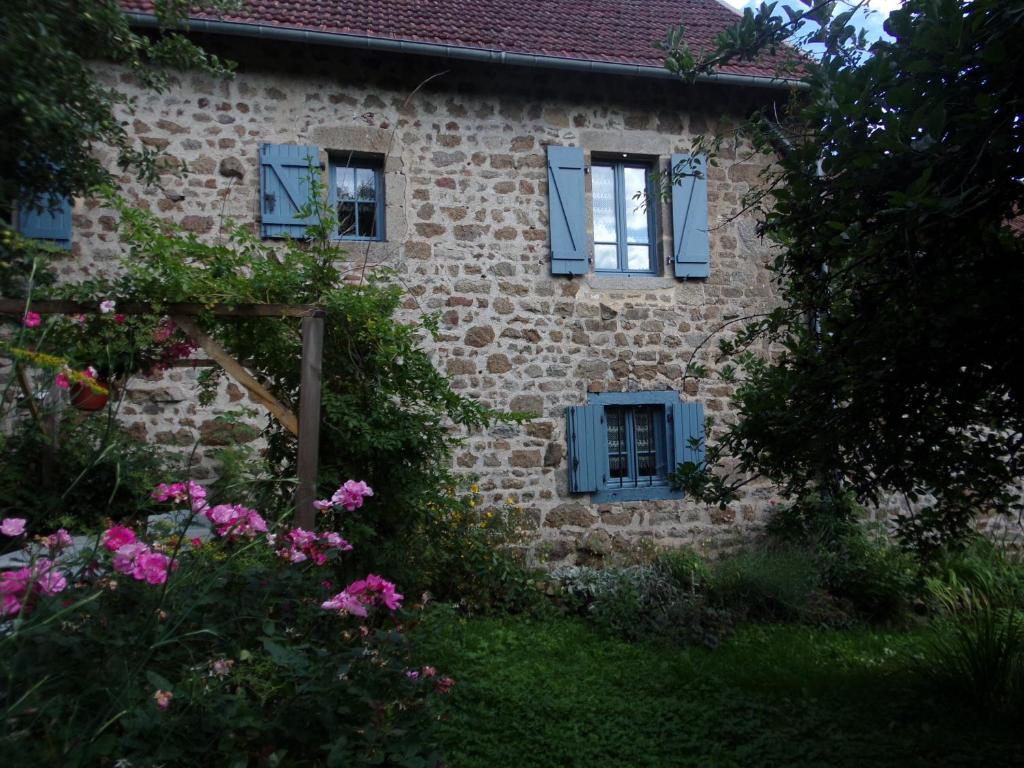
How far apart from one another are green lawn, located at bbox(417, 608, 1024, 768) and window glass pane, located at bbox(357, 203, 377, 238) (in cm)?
335

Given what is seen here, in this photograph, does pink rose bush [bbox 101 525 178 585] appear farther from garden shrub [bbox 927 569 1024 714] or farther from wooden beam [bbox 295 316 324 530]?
garden shrub [bbox 927 569 1024 714]

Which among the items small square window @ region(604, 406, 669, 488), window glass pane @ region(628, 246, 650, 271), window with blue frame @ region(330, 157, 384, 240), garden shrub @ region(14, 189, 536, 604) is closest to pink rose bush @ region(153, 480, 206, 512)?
garden shrub @ region(14, 189, 536, 604)

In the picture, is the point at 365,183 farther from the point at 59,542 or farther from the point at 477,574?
the point at 59,542

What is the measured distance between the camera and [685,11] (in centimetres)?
834

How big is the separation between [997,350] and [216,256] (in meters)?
3.52

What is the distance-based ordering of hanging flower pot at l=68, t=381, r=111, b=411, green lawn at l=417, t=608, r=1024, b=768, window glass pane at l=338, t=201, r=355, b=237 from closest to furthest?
1. green lawn at l=417, t=608, r=1024, b=768
2. hanging flower pot at l=68, t=381, r=111, b=411
3. window glass pane at l=338, t=201, r=355, b=237

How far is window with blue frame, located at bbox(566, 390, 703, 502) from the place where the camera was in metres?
6.68

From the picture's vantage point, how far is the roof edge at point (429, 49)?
19.1ft

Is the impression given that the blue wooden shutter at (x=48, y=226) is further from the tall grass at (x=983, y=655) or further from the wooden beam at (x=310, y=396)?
the tall grass at (x=983, y=655)

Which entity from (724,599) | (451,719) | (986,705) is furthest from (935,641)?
(451,719)

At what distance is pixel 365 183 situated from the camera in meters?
6.62

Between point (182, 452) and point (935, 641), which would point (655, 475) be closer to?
point (935, 641)

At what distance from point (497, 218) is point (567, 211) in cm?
62

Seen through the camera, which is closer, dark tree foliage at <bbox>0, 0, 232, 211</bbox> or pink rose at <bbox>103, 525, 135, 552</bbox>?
pink rose at <bbox>103, 525, 135, 552</bbox>
